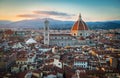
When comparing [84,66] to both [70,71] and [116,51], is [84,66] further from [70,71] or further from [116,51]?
[116,51]

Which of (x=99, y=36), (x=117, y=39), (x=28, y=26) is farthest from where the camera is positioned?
(x=99, y=36)

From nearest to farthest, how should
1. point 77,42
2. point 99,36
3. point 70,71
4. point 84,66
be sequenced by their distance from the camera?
point 70,71
point 84,66
point 99,36
point 77,42

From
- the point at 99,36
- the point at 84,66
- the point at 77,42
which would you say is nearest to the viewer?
the point at 84,66

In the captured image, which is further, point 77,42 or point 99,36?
point 77,42

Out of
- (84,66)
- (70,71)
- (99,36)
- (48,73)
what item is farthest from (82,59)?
(99,36)

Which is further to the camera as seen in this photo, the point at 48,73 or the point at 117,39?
the point at 117,39

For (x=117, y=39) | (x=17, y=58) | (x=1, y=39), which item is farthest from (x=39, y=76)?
(x=117, y=39)

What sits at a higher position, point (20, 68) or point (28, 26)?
point (28, 26)

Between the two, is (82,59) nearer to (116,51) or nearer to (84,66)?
(84,66)

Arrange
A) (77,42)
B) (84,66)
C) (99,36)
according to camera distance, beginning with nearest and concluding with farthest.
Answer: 1. (84,66)
2. (99,36)
3. (77,42)
